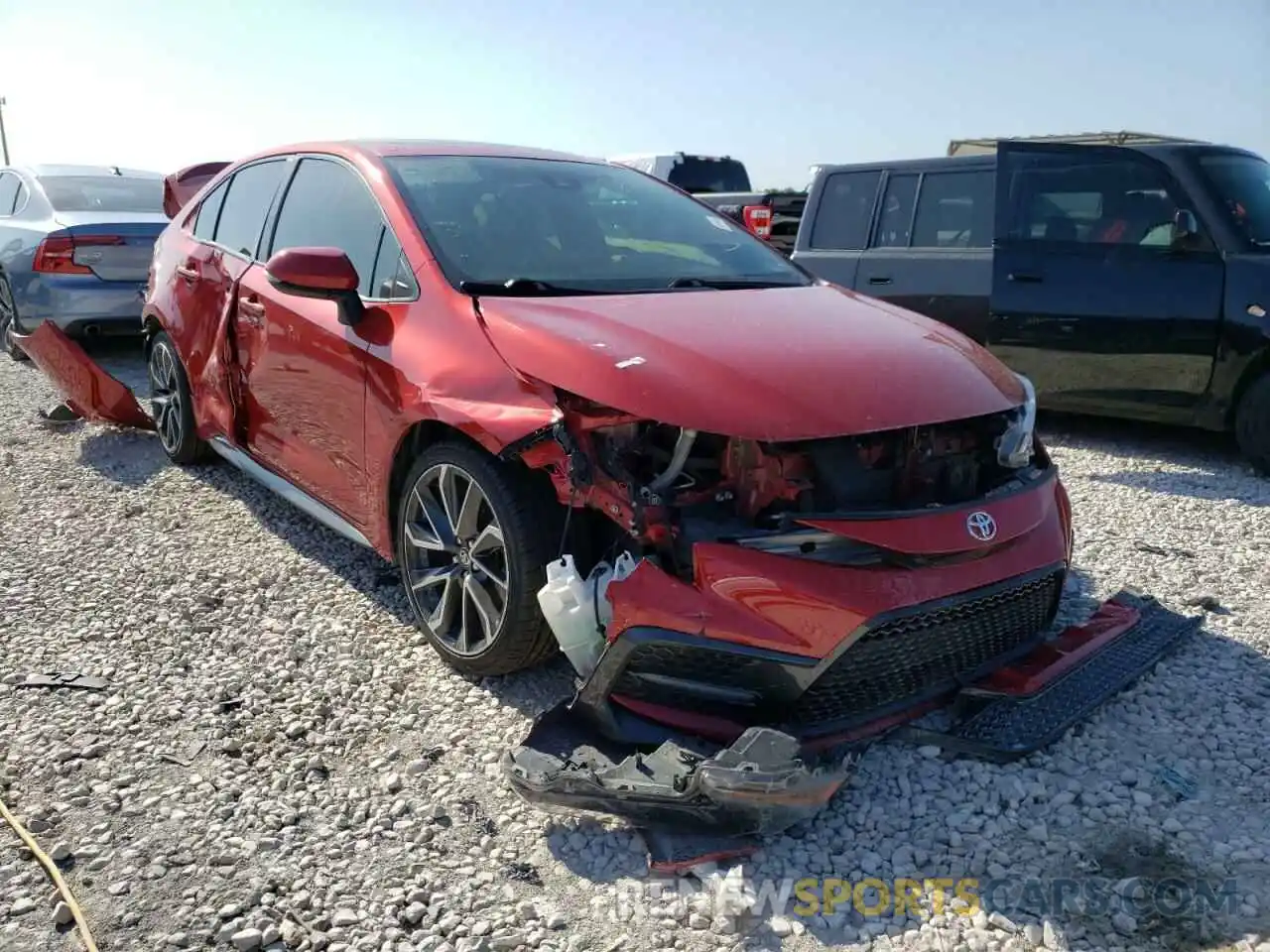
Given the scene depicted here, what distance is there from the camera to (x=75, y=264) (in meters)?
7.51

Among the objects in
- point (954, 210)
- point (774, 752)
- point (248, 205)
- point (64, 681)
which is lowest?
point (64, 681)

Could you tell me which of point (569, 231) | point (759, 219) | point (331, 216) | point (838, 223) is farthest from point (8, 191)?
point (569, 231)

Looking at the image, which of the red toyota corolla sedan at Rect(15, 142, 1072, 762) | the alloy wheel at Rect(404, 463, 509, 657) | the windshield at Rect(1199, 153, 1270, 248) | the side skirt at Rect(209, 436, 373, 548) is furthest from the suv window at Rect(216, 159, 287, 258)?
the windshield at Rect(1199, 153, 1270, 248)

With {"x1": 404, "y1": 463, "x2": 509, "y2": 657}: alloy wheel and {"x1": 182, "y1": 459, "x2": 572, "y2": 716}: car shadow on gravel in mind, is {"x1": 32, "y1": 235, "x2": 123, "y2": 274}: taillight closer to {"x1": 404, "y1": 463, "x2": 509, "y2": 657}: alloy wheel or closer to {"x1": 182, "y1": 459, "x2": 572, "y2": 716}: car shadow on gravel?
{"x1": 182, "y1": 459, "x2": 572, "y2": 716}: car shadow on gravel

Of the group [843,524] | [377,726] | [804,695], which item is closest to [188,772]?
[377,726]

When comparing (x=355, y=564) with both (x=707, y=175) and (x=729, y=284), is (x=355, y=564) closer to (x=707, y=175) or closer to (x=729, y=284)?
(x=729, y=284)

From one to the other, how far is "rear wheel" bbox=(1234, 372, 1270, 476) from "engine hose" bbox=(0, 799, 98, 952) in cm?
584

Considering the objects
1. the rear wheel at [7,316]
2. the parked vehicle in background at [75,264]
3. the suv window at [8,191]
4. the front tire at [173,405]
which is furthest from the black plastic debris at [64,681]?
the suv window at [8,191]

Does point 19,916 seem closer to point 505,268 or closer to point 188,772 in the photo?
point 188,772

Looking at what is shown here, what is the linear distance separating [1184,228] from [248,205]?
4.96 metres

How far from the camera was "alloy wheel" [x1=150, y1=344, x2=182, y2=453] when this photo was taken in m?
5.27

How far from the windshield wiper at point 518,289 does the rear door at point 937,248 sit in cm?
395

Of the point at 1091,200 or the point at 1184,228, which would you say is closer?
the point at 1184,228

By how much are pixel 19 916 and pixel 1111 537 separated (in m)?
4.30
